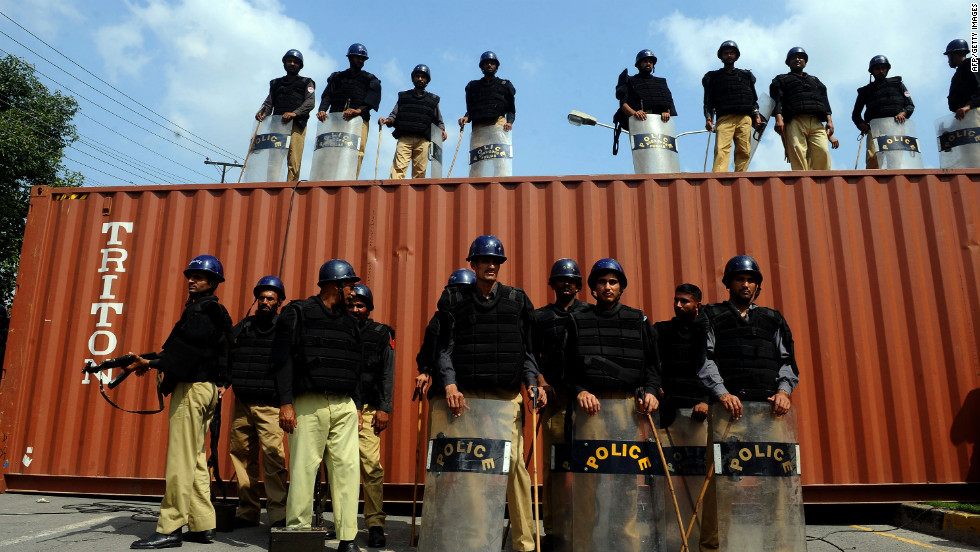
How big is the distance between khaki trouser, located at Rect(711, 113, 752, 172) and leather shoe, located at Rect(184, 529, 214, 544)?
6.41 meters

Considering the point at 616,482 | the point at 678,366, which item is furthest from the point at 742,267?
the point at 616,482

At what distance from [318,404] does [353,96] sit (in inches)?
184

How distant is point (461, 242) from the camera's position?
19.9ft

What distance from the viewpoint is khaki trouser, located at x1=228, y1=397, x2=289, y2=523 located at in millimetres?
4641

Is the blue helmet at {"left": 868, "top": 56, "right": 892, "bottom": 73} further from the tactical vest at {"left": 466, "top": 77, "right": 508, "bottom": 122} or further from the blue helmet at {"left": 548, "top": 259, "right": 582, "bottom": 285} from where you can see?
the blue helmet at {"left": 548, "top": 259, "right": 582, "bottom": 285}

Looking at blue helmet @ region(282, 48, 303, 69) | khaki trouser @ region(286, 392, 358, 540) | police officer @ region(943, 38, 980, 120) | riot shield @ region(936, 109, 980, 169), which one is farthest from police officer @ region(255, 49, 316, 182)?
police officer @ region(943, 38, 980, 120)

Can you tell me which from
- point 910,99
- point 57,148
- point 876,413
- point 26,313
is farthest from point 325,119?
point 57,148

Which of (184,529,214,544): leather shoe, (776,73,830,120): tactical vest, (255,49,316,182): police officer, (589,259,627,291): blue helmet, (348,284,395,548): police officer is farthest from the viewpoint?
(255,49,316,182): police officer

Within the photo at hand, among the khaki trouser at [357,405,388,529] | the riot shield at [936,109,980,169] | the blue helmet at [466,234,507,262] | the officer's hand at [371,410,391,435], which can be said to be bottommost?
the khaki trouser at [357,405,388,529]

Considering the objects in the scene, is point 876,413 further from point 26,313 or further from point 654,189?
point 26,313

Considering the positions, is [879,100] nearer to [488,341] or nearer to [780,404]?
[780,404]

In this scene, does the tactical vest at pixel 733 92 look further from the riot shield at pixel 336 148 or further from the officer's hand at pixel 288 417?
the officer's hand at pixel 288 417

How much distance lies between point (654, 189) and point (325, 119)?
3982mm

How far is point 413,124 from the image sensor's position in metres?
7.62
